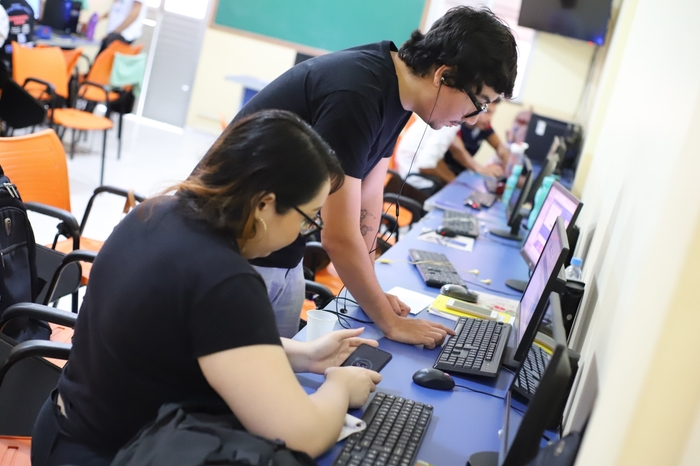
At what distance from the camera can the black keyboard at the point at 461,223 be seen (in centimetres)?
336

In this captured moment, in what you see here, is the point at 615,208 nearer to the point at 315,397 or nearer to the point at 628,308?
the point at 628,308

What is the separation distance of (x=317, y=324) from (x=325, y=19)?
6.41 metres

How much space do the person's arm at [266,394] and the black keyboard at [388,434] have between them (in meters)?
0.10

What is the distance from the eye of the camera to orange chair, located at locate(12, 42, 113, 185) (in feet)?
16.1

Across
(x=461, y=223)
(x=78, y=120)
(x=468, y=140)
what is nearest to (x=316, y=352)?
(x=461, y=223)

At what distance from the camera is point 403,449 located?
1308 millimetres

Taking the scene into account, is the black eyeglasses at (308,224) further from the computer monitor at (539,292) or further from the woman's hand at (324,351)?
the computer monitor at (539,292)

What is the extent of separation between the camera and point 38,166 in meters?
2.49

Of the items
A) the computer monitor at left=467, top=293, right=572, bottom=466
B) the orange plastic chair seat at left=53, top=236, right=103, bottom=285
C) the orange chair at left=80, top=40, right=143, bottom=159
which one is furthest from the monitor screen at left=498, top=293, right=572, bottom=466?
the orange chair at left=80, top=40, right=143, bottom=159

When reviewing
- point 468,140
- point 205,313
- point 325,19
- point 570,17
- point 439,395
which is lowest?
point 439,395

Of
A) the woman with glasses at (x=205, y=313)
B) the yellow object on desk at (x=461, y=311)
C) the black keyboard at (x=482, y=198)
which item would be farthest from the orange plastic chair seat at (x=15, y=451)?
the black keyboard at (x=482, y=198)

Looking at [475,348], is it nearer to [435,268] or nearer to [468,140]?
[435,268]

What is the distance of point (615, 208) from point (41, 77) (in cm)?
449

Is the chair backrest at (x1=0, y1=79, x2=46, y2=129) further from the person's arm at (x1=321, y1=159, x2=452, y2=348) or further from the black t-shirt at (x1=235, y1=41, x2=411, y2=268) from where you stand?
the person's arm at (x1=321, y1=159, x2=452, y2=348)
